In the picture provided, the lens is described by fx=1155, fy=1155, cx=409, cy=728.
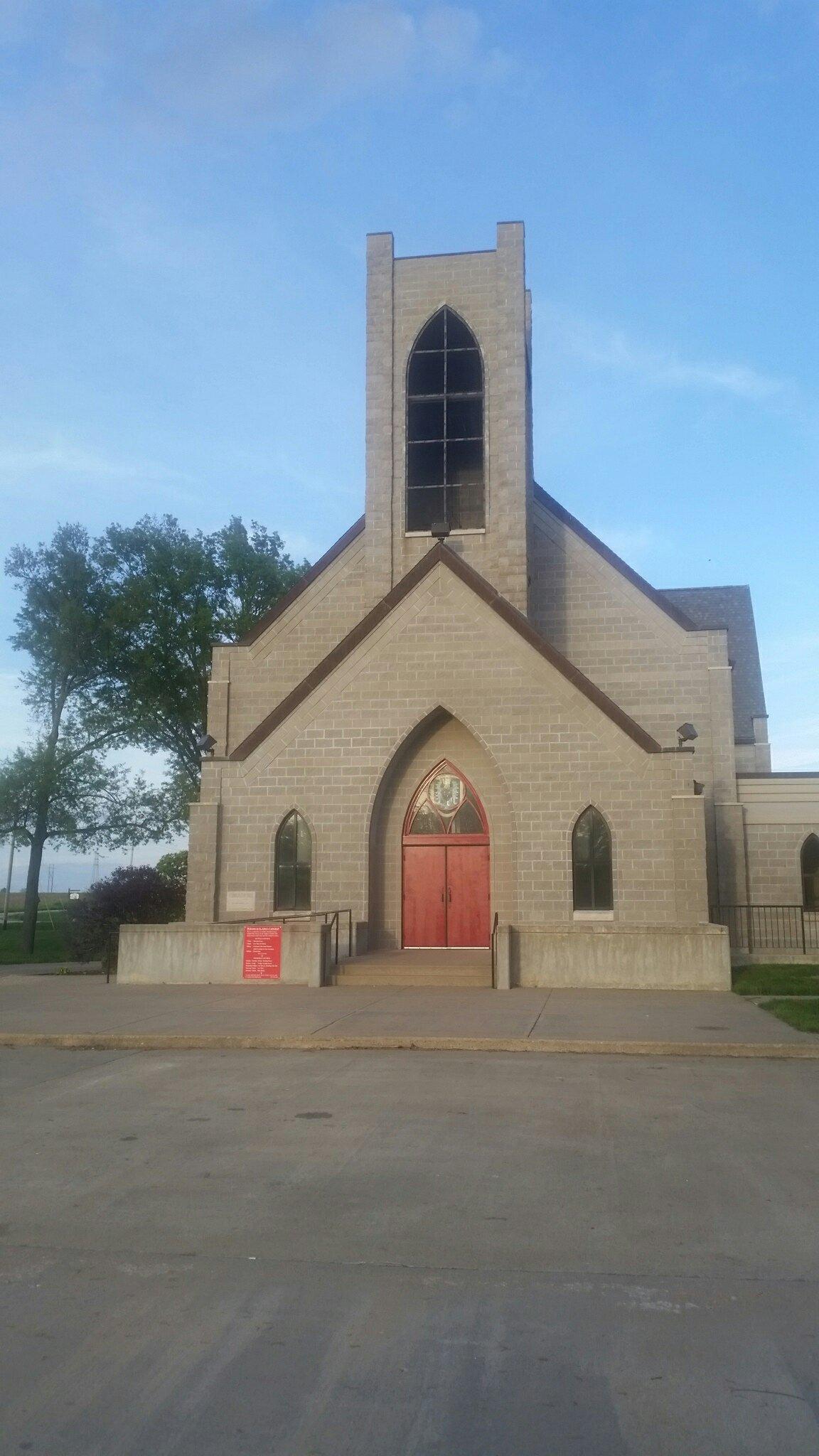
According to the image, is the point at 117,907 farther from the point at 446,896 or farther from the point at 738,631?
the point at 738,631

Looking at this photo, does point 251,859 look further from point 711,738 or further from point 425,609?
point 711,738

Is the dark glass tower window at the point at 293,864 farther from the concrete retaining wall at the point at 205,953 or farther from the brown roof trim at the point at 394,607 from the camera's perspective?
the concrete retaining wall at the point at 205,953

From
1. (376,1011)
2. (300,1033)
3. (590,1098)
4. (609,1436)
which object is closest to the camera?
(609,1436)

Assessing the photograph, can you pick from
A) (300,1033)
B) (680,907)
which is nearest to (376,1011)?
(300,1033)

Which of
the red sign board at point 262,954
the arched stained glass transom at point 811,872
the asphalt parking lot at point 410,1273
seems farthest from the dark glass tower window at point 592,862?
the asphalt parking lot at point 410,1273

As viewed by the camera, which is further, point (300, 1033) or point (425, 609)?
point (425, 609)

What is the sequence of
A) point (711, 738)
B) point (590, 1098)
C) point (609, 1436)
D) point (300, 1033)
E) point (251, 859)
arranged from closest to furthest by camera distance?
point (609, 1436) → point (590, 1098) → point (300, 1033) → point (251, 859) → point (711, 738)

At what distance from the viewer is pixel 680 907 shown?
21859 mm

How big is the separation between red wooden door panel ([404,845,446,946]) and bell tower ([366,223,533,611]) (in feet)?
20.9

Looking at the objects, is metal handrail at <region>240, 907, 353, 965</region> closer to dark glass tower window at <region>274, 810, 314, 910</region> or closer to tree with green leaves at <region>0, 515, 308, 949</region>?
dark glass tower window at <region>274, 810, 314, 910</region>

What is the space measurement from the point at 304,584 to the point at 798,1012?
16994 mm

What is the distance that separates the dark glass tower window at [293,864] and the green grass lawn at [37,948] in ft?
45.1

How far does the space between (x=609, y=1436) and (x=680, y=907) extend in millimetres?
18430

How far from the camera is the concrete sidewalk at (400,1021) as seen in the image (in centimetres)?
1291
